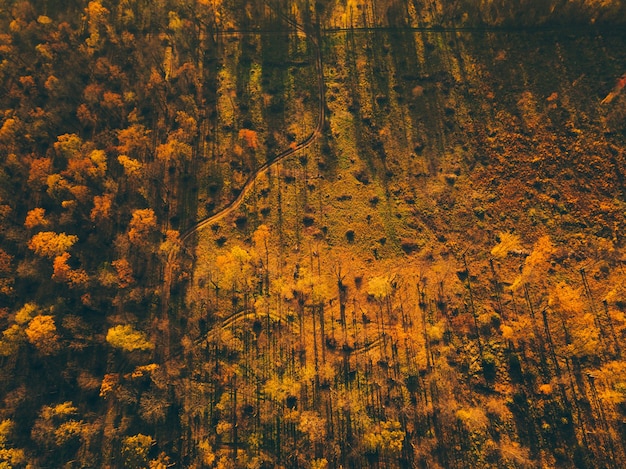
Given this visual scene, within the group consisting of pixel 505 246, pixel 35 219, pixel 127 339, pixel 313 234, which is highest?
pixel 35 219

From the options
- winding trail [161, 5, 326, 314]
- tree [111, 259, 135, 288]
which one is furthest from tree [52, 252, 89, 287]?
winding trail [161, 5, 326, 314]

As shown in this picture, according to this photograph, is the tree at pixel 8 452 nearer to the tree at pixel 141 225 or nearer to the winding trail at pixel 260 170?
the winding trail at pixel 260 170

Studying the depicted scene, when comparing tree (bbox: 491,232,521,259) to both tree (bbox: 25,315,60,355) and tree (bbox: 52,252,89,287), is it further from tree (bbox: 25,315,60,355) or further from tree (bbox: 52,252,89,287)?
tree (bbox: 25,315,60,355)

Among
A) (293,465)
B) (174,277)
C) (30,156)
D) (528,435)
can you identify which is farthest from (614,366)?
(30,156)

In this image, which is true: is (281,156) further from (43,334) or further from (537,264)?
(537,264)

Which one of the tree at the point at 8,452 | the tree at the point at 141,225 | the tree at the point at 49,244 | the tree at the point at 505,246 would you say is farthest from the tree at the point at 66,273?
the tree at the point at 505,246

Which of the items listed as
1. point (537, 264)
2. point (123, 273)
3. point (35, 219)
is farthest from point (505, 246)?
point (35, 219)

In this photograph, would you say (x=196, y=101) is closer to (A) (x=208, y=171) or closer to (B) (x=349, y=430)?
(A) (x=208, y=171)
